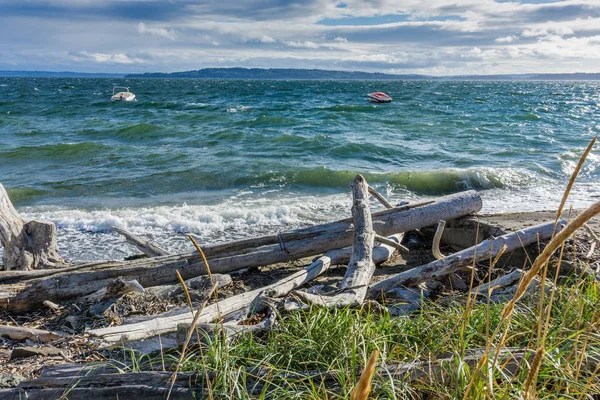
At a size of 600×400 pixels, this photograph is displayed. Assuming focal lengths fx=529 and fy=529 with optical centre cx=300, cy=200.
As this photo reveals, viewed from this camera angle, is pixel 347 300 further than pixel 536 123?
No

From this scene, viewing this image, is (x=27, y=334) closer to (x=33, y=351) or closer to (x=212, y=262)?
(x=33, y=351)

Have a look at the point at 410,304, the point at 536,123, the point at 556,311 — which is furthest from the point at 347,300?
the point at 536,123

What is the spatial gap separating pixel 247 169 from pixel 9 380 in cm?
1153

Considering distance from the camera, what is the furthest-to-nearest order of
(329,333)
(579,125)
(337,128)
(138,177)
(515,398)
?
(579,125)
(337,128)
(138,177)
(329,333)
(515,398)

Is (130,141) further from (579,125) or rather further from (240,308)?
(579,125)

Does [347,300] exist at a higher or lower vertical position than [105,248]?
higher

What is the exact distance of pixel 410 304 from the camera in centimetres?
415

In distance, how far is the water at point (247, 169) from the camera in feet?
31.2

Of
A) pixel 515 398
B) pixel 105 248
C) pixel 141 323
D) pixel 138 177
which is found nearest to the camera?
pixel 515 398

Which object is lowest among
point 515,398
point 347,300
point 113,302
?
point 113,302

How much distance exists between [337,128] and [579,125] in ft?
43.1

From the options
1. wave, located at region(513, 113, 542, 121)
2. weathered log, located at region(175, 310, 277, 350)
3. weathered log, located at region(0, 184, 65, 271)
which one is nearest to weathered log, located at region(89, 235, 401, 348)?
weathered log, located at region(175, 310, 277, 350)

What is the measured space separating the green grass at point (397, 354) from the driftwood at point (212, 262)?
2280 mm

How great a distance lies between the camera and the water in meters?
9.52
